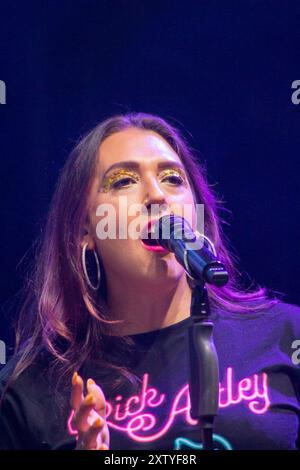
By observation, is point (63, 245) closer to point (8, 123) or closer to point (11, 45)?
point (8, 123)

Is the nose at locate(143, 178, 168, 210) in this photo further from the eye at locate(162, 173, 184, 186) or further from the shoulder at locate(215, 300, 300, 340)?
the shoulder at locate(215, 300, 300, 340)

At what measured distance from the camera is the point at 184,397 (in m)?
1.56

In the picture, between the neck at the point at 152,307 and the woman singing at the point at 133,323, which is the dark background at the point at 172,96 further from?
the neck at the point at 152,307

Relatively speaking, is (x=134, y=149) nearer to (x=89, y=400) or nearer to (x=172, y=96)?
(x=172, y=96)

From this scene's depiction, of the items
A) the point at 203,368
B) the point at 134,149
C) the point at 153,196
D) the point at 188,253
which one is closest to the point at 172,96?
the point at 134,149

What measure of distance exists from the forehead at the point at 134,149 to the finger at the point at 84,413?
67cm

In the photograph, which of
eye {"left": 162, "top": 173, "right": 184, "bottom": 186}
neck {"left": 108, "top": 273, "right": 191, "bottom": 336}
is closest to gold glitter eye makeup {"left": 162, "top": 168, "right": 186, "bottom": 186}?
eye {"left": 162, "top": 173, "right": 184, "bottom": 186}

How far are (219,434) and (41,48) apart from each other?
1.17 metres

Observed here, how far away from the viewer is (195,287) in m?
1.25

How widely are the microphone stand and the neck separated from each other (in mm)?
410

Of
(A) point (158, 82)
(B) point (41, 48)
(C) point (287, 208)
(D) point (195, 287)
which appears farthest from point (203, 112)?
(D) point (195, 287)

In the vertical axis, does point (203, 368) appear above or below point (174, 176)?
below

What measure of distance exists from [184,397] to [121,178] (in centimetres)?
54

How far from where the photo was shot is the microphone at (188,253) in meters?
1.15
